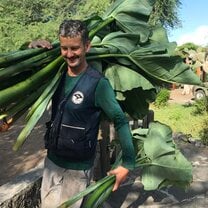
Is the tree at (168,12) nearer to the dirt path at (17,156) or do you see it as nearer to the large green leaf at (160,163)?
the dirt path at (17,156)

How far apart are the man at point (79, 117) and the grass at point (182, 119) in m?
7.42

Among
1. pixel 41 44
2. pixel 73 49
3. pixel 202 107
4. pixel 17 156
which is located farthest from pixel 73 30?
pixel 202 107

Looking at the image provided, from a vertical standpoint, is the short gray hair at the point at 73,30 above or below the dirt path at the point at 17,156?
above

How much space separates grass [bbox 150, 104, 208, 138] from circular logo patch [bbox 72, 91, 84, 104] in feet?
25.0

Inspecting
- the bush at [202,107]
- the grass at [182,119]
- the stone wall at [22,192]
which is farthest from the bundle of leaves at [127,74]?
the bush at [202,107]

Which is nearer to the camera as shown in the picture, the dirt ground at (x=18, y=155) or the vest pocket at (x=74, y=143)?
the vest pocket at (x=74, y=143)

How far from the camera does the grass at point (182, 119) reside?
1077 centimetres

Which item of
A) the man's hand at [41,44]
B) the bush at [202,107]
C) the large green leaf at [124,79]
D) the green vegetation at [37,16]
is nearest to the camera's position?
the man's hand at [41,44]

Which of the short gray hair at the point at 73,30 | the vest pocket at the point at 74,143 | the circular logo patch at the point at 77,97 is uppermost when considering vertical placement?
the short gray hair at the point at 73,30

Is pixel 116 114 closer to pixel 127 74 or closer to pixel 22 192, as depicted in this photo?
pixel 127 74

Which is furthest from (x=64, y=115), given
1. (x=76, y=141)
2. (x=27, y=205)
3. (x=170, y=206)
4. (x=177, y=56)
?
(x=170, y=206)

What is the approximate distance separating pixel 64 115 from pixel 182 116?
36.0ft

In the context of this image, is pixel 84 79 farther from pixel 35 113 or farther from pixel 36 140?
pixel 36 140

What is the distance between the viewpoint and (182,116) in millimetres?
13195
